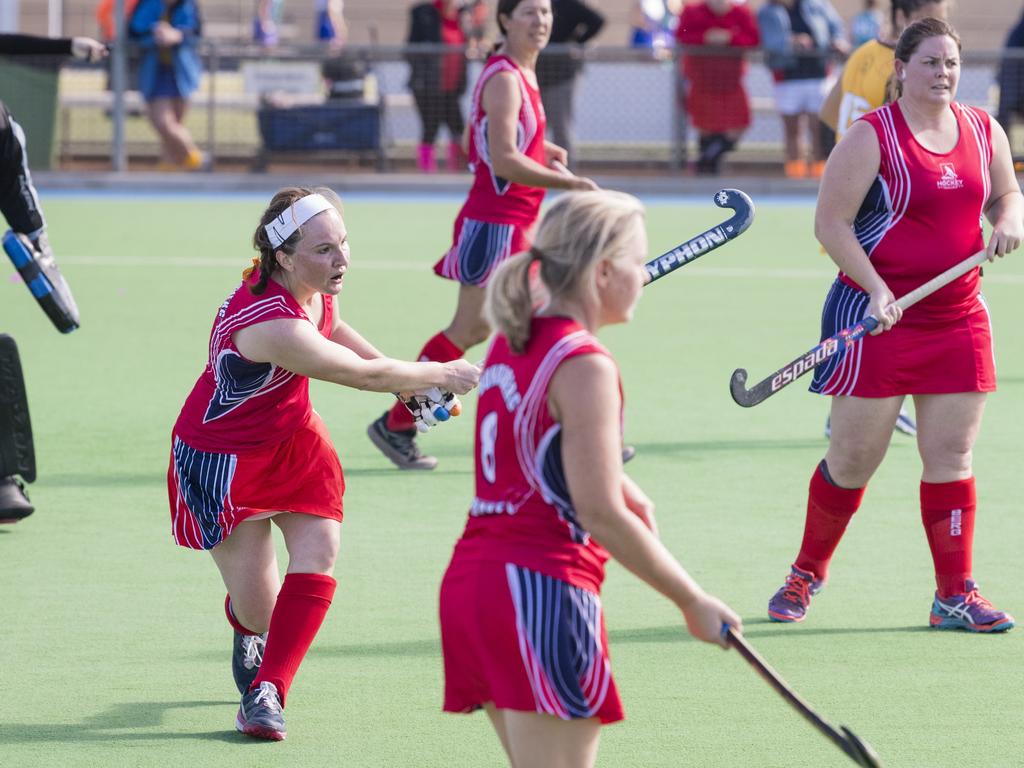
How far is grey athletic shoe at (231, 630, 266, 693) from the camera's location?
483cm

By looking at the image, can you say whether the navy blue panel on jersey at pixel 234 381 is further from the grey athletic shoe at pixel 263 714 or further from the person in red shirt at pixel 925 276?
the person in red shirt at pixel 925 276

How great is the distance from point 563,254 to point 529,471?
0.42 metres

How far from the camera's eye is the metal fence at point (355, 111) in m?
18.7

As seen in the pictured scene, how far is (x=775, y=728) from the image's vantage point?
4.67 metres

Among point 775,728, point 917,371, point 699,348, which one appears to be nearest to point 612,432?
point 775,728

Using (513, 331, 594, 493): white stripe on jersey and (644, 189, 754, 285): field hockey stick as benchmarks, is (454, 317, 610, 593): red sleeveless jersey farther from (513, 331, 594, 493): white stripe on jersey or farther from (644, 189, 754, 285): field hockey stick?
(644, 189, 754, 285): field hockey stick

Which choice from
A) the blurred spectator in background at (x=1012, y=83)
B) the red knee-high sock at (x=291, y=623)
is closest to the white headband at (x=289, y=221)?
the red knee-high sock at (x=291, y=623)

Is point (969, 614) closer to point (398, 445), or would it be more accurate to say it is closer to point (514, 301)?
point (514, 301)

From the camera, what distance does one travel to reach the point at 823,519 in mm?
5629

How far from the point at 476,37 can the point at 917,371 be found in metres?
16.0

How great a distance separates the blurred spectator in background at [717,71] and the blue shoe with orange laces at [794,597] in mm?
13280

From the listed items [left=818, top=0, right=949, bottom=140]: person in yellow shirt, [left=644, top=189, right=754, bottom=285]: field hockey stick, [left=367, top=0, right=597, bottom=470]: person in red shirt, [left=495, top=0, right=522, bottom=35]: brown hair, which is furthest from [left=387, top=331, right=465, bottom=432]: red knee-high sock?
[left=644, top=189, right=754, bottom=285]: field hockey stick

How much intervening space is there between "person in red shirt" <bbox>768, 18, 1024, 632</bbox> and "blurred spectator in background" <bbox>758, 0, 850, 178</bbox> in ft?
42.3

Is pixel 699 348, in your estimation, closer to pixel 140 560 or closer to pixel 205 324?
pixel 205 324
